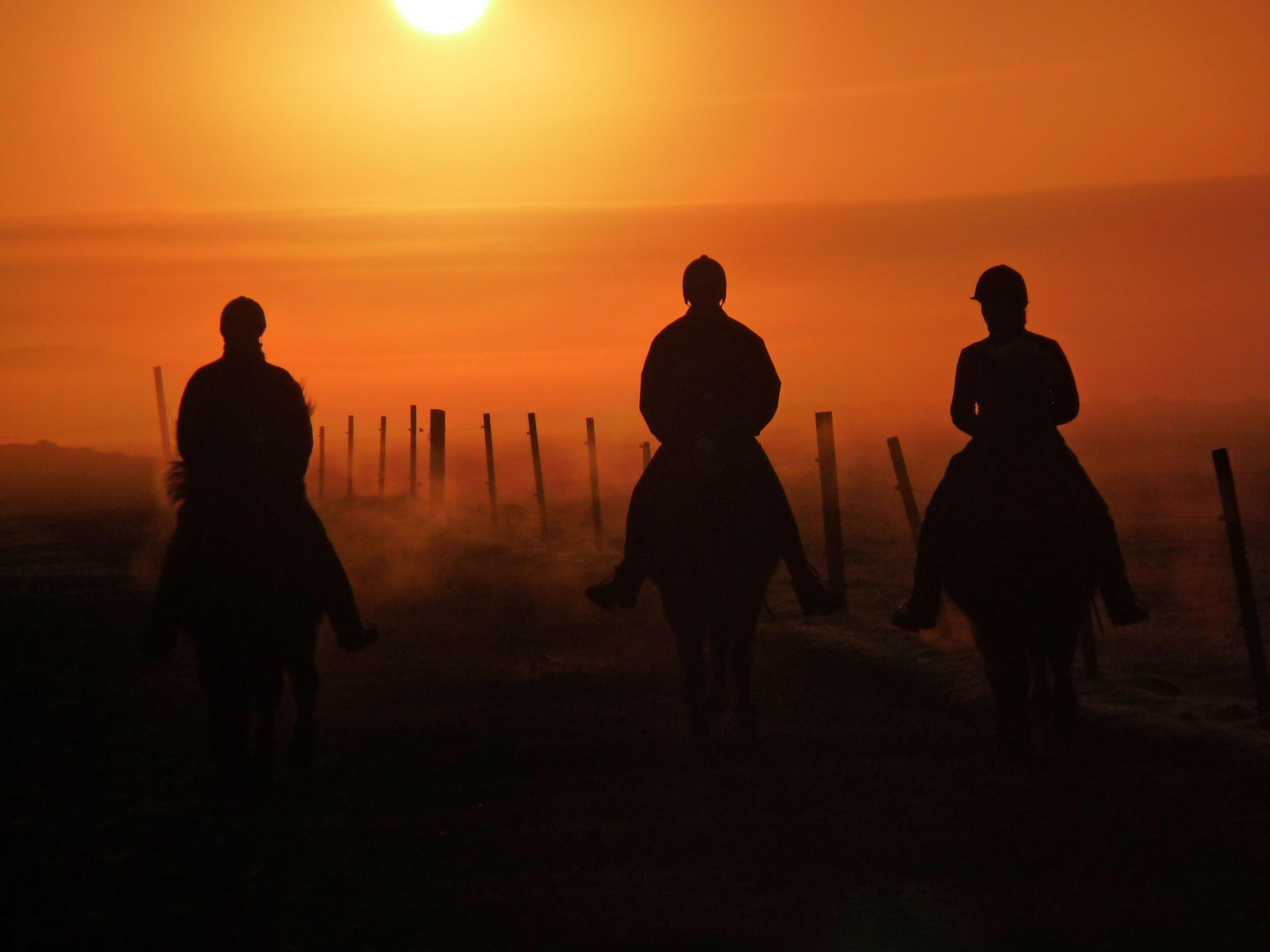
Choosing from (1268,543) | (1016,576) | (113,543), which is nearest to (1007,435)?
(1016,576)

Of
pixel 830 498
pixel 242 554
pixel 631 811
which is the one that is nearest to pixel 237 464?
pixel 242 554

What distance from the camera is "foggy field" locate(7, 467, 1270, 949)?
534cm

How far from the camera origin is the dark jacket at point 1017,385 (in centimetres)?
825

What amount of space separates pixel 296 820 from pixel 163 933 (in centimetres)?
180

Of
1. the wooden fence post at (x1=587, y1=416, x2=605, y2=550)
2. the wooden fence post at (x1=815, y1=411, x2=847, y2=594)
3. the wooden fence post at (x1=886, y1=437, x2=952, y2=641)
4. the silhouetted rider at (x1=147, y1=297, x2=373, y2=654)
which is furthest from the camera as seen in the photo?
the wooden fence post at (x1=587, y1=416, x2=605, y2=550)

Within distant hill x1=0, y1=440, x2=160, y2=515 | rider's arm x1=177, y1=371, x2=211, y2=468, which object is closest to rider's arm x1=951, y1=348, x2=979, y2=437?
rider's arm x1=177, y1=371, x2=211, y2=468

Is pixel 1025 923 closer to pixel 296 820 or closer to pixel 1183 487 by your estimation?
pixel 296 820

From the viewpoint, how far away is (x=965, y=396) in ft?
28.5

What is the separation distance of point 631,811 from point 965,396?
314cm

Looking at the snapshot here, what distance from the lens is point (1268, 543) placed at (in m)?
26.5

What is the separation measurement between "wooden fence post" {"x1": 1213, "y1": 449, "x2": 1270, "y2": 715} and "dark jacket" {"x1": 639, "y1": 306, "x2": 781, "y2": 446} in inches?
121

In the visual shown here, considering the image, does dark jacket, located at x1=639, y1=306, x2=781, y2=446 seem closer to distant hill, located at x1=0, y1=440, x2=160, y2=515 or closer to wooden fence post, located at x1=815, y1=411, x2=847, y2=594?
wooden fence post, located at x1=815, y1=411, x2=847, y2=594

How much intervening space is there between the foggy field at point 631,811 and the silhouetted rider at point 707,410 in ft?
3.17

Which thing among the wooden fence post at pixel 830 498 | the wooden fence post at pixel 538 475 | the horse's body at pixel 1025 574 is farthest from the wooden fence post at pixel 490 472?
the horse's body at pixel 1025 574
